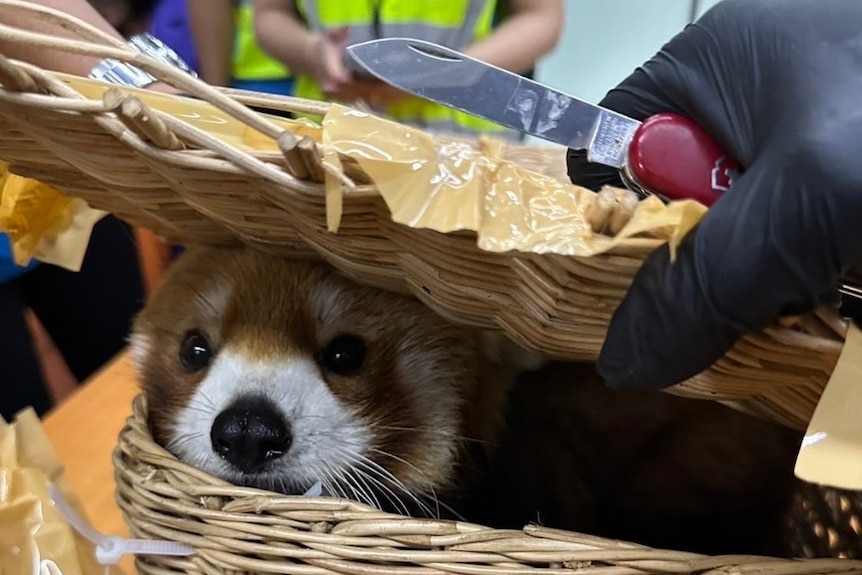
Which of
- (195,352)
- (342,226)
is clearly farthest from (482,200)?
(195,352)

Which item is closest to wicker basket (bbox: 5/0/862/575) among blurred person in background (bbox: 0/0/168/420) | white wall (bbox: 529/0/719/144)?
blurred person in background (bbox: 0/0/168/420)

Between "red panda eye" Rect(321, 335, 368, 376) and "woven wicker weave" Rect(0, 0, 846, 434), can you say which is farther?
"red panda eye" Rect(321, 335, 368, 376)

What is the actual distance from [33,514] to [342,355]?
246 millimetres

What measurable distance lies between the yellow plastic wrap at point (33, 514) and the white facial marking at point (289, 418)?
93 mm

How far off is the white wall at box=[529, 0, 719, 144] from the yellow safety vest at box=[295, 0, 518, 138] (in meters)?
0.48

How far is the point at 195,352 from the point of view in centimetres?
73

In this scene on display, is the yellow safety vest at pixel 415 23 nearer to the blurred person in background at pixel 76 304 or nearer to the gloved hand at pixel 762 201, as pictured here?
the blurred person in background at pixel 76 304

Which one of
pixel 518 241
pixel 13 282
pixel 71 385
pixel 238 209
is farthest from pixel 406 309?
pixel 71 385

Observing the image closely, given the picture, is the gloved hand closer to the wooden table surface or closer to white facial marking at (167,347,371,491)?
white facial marking at (167,347,371,491)

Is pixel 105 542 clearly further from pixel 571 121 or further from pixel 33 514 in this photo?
pixel 571 121

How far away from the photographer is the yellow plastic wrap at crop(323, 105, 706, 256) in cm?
42

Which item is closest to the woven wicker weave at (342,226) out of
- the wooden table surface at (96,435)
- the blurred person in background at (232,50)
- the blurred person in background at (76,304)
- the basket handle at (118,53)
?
the basket handle at (118,53)

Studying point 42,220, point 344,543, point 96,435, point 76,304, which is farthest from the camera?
point 76,304

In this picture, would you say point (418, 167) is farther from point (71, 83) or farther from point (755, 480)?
point (755, 480)
